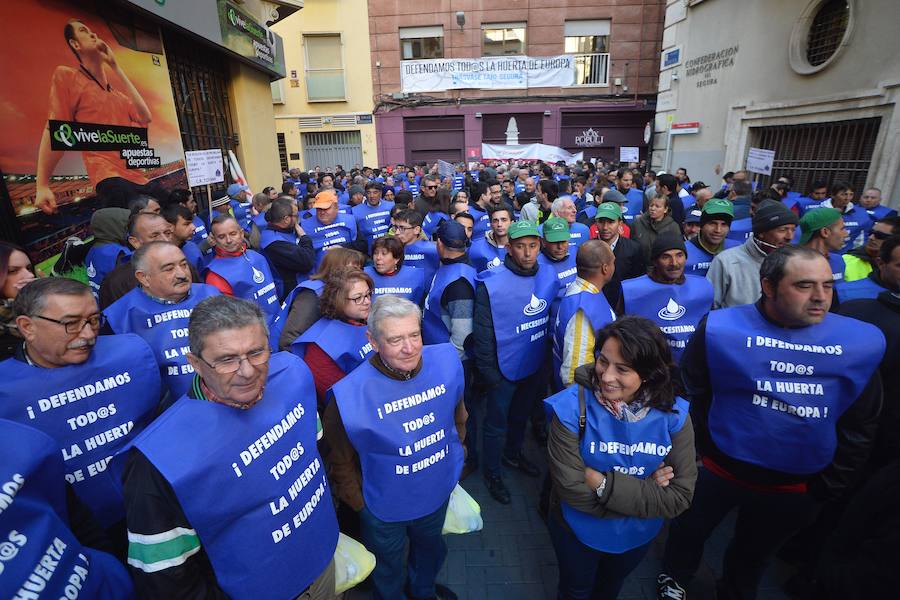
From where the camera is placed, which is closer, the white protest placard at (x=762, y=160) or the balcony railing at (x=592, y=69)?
the white protest placard at (x=762, y=160)

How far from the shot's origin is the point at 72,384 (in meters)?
2.05

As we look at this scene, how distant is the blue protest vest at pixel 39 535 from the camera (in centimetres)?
131

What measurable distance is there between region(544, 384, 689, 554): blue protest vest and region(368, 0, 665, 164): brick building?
65.9 feet

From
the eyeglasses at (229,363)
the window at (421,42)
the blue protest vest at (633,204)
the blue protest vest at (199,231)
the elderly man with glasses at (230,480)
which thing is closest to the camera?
the elderly man with glasses at (230,480)

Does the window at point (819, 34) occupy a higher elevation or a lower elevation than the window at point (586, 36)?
lower

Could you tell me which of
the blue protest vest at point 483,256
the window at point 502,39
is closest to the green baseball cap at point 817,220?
the blue protest vest at point 483,256

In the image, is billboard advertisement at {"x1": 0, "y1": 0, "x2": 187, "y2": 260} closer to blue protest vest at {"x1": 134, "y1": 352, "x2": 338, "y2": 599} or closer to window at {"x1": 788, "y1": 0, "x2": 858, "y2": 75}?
blue protest vest at {"x1": 134, "y1": 352, "x2": 338, "y2": 599}

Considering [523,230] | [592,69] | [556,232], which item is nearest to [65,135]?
[523,230]

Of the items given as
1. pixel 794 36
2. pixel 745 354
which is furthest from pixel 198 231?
pixel 794 36

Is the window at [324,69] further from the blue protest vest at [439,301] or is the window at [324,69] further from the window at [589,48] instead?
the blue protest vest at [439,301]

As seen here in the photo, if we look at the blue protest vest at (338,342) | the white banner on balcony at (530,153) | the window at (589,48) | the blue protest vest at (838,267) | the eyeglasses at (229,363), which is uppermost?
the window at (589,48)

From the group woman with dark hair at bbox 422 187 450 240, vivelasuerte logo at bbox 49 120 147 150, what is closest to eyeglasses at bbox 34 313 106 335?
woman with dark hair at bbox 422 187 450 240

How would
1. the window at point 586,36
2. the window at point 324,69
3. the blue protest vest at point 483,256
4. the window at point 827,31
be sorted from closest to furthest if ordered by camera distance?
the blue protest vest at point 483,256 < the window at point 827,31 < the window at point 586,36 < the window at point 324,69

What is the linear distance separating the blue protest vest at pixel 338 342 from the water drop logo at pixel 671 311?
2.20 m
